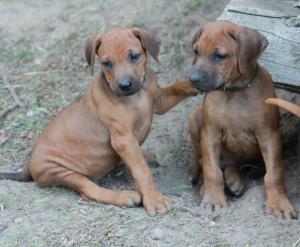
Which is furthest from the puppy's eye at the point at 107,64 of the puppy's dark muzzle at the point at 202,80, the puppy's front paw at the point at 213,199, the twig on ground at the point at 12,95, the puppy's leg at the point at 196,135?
the twig on ground at the point at 12,95

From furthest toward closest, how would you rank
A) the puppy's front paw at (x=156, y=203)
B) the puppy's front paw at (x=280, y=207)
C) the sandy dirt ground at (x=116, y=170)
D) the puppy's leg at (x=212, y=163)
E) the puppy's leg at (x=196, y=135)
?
the puppy's leg at (x=196, y=135) → the puppy's leg at (x=212, y=163) → the puppy's front paw at (x=156, y=203) → the puppy's front paw at (x=280, y=207) → the sandy dirt ground at (x=116, y=170)

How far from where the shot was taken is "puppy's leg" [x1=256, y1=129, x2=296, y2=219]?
6457mm

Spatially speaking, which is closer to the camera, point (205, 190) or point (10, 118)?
point (205, 190)

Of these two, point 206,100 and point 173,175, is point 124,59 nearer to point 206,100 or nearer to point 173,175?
point 206,100

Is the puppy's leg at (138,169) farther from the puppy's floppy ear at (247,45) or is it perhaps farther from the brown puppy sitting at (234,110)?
the puppy's floppy ear at (247,45)

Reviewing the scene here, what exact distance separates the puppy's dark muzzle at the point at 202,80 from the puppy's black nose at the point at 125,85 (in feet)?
1.79

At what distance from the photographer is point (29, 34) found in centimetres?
1019

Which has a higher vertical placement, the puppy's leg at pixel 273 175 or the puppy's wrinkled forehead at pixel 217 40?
the puppy's wrinkled forehead at pixel 217 40

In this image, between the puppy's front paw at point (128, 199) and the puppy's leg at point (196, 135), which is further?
the puppy's leg at point (196, 135)

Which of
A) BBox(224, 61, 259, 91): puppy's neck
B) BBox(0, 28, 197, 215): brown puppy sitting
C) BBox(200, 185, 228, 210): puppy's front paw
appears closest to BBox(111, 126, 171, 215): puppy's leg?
BBox(0, 28, 197, 215): brown puppy sitting

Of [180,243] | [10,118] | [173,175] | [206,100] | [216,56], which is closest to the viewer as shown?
[180,243]

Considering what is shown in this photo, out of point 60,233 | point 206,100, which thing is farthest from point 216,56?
point 60,233

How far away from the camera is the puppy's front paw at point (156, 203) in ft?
21.4

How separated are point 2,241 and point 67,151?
140 cm
